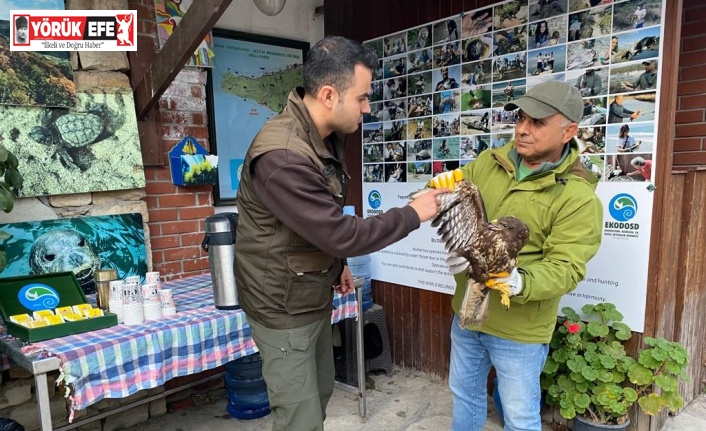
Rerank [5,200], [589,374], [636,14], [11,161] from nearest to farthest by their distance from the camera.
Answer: [5,200], [11,161], [636,14], [589,374]

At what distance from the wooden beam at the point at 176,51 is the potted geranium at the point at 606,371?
2386 mm

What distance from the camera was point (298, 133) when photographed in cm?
162

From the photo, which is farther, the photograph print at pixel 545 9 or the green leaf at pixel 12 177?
the photograph print at pixel 545 9

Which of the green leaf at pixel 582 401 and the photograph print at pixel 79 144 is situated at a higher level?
the photograph print at pixel 79 144

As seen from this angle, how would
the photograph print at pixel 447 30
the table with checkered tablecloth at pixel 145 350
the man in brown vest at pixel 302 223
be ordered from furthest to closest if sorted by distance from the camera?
the photograph print at pixel 447 30 < the table with checkered tablecloth at pixel 145 350 < the man in brown vest at pixel 302 223

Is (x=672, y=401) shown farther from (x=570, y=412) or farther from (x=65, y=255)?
(x=65, y=255)

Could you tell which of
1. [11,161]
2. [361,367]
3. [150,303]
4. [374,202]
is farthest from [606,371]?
[11,161]

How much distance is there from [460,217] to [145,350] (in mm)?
1416

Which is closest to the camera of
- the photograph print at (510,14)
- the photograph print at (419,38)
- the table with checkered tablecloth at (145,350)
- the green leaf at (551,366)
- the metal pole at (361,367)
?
the table with checkered tablecloth at (145,350)

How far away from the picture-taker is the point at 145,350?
2021 millimetres

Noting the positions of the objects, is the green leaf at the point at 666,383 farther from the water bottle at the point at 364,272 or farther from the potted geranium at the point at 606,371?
the water bottle at the point at 364,272

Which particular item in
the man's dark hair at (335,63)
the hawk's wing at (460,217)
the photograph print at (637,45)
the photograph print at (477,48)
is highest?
the photograph print at (477,48)

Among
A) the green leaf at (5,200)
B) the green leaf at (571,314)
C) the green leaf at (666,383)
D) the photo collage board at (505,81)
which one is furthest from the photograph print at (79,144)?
the green leaf at (666,383)

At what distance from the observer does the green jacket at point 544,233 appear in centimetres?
170
